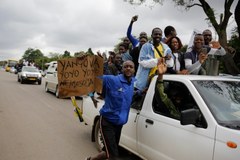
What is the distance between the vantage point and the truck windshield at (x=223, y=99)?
298 cm

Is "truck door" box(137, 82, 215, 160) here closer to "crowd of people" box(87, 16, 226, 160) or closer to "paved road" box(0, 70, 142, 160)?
"crowd of people" box(87, 16, 226, 160)

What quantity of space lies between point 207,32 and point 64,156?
3964 mm

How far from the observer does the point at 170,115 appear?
3.63 meters

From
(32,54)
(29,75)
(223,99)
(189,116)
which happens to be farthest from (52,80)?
(32,54)

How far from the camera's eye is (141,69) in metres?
4.70

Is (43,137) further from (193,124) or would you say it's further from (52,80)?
(52,80)

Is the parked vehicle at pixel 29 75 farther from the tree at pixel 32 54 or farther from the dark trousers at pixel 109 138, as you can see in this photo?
the tree at pixel 32 54

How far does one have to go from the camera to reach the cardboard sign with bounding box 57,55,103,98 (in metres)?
3.88

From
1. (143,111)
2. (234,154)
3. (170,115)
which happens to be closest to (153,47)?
(143,111)

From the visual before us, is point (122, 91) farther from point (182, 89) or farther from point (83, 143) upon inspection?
point (83, 143)

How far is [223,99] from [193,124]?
54 centimetres

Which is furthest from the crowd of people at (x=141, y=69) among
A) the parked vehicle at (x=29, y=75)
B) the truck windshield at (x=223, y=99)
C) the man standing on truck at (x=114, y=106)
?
the parked vehicle at (x=29, y=75)

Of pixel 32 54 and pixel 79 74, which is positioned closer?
pixel 79 74

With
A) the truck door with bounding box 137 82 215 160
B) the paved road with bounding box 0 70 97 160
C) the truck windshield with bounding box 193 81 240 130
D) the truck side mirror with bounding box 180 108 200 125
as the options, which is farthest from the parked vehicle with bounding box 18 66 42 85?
the truck side mirror with bounding box 180 108 200 125
